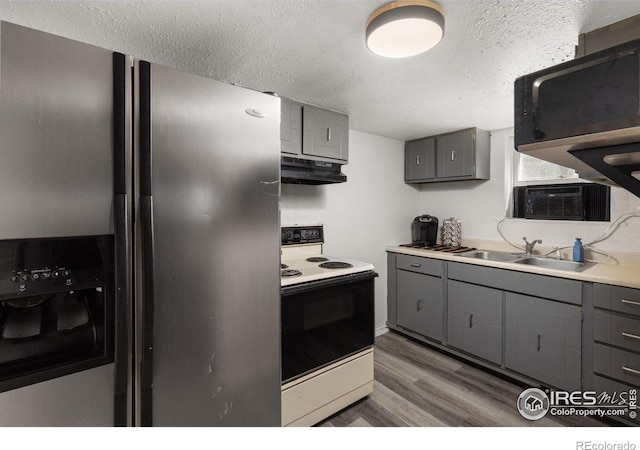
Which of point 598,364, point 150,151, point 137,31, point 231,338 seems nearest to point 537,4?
point 150,151

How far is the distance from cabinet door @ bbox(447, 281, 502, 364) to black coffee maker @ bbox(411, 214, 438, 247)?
0.75m

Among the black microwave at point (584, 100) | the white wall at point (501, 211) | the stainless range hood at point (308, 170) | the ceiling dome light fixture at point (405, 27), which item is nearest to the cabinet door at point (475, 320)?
the white wall at point (501, 211)

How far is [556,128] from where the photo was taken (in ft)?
2.63

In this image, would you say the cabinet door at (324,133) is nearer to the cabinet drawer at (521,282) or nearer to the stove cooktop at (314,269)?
the stove cooktop at (314,269)

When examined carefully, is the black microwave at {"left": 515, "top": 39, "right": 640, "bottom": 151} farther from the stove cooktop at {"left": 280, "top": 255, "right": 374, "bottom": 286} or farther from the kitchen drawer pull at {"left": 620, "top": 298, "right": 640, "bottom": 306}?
the kitchen drawer pull at {"left": 620, "top": 298, "right": 640, "bottom": 306}

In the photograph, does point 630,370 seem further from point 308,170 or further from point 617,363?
point 308,170

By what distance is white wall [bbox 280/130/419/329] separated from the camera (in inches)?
99.7

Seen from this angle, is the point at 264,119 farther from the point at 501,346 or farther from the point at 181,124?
the point at 501,346

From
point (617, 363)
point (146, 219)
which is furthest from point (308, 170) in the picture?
point (617, 363)

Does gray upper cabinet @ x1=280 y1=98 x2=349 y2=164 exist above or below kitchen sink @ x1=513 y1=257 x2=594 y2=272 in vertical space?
above

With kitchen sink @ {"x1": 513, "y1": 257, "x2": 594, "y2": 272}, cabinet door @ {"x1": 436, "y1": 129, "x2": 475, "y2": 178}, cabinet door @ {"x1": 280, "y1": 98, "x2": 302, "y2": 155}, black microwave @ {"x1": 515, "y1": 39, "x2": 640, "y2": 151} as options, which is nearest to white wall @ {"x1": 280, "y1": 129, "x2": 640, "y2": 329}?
kitchen sink @ {"x1": 513, "y1": 257, "x2": 594, "y2": 272}

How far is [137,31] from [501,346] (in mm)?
3035

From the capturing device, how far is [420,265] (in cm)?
275

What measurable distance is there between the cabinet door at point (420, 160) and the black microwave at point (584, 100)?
223 centimetres
